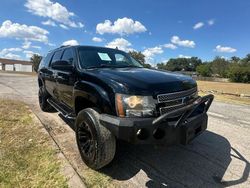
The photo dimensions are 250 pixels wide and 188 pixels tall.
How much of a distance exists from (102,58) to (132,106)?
74.0 inches

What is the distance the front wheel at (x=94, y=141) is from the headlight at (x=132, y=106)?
1.26 feet

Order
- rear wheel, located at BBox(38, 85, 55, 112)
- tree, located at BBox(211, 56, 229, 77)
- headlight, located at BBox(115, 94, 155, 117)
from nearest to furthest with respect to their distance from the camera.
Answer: headlight, located at BBox(115, 94, 155, 117), rear wheel, located at BBox(38, 85, 55, 112), tree, located at BBox(211, 56, 229, 77)

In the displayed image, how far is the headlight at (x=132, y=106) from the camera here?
9.87ft

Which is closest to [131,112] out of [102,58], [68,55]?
[102,58]

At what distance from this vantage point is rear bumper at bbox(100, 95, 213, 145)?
288 centimetres

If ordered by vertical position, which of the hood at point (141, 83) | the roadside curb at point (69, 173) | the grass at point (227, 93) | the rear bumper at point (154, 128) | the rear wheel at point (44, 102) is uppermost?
the hood at point (141, 83)

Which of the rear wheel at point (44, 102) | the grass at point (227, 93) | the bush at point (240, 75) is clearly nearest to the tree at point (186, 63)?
the bush at point (240, 75)

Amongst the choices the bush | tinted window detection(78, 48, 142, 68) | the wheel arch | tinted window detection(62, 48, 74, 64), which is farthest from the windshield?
the bush

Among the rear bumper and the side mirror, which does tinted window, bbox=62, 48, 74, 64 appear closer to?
the side mirror

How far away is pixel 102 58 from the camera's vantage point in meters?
4.60

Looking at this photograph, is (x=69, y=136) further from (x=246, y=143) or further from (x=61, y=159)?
(x=246, y=143)

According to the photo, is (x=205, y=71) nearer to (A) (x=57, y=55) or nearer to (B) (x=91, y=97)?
(A) (x=57, y=55)

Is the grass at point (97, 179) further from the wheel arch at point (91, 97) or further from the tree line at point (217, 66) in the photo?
the tree line at point (217, 66)

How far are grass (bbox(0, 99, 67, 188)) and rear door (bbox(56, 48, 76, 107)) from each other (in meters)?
0.87
